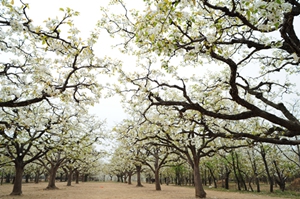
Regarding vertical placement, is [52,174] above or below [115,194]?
above

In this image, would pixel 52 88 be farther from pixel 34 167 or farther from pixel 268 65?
pixel 34 167

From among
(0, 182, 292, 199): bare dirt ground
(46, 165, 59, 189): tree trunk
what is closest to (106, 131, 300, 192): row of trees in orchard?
(0, 182, 292, 199): bare dirt ground

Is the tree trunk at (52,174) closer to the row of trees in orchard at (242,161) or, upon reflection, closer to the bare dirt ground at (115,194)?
the bare dirt ground at (115,194)

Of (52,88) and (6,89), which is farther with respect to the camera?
(6,89)

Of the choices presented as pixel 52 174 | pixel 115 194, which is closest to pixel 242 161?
pixel 115 194

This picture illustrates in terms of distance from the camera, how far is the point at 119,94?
11.2 meters

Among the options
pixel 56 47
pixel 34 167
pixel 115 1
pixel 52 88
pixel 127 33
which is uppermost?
pixel 115 1

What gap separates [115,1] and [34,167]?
5604cm

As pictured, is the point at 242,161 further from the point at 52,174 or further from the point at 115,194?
the point at 52,174

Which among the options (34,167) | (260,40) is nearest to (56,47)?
(260,40)

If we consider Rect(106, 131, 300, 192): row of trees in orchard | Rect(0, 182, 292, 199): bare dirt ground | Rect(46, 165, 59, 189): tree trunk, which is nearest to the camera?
Rect(0, 182, 292, 199): bare dirt ground

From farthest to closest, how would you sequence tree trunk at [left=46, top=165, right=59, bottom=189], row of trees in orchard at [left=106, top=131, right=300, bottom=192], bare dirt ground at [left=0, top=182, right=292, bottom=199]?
tree trunk at [left=46, top=165, right=59, bottom=189] → row of trees in orchard at [left=106, top=131, right=300, bottom=192] → bare dirt ground at [left=0, top=182, right=292, bottom=199]

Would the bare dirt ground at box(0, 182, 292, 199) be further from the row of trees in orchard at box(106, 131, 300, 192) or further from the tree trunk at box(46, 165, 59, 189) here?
the row of trees in orchard at box(106, 131, 300, 192)

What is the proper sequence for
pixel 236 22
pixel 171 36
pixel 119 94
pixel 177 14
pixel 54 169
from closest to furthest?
1. pixel 177 14
2. pixel 171 36
3. pixel 236 22
4. pixel 119 94
5. pixel 54 169
